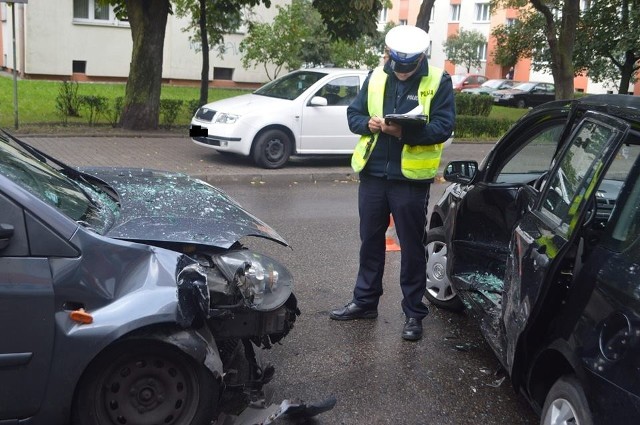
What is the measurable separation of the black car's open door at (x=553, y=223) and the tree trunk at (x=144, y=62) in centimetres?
1191

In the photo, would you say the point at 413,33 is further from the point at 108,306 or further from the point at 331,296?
the point at 108,306

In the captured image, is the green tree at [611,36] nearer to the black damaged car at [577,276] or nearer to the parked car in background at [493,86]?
the parked car in background at [493,86]

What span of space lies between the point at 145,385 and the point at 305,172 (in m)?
8.83

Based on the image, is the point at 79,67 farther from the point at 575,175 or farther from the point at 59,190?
the point at 575,175

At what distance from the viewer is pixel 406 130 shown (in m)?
4.62

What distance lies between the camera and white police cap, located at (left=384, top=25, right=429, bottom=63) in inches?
180

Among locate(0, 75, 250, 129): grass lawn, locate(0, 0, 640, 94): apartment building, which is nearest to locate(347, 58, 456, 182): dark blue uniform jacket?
locate(0, 75, 250, 129): grass lawn

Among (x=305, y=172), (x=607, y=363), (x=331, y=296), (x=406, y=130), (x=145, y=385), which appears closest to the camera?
(x=607, y=363)

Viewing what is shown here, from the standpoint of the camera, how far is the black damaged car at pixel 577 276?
2.72 m

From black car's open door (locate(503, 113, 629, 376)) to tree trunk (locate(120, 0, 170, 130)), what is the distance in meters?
11.9

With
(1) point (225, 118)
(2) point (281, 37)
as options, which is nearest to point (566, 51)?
(2) point (281, 37)

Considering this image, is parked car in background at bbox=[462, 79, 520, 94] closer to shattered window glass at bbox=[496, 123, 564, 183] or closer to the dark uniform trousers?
shattered window glass at bbox=[496, 123, 564, 183]

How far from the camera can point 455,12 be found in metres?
54.8

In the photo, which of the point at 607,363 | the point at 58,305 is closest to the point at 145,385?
the point at 58,305
